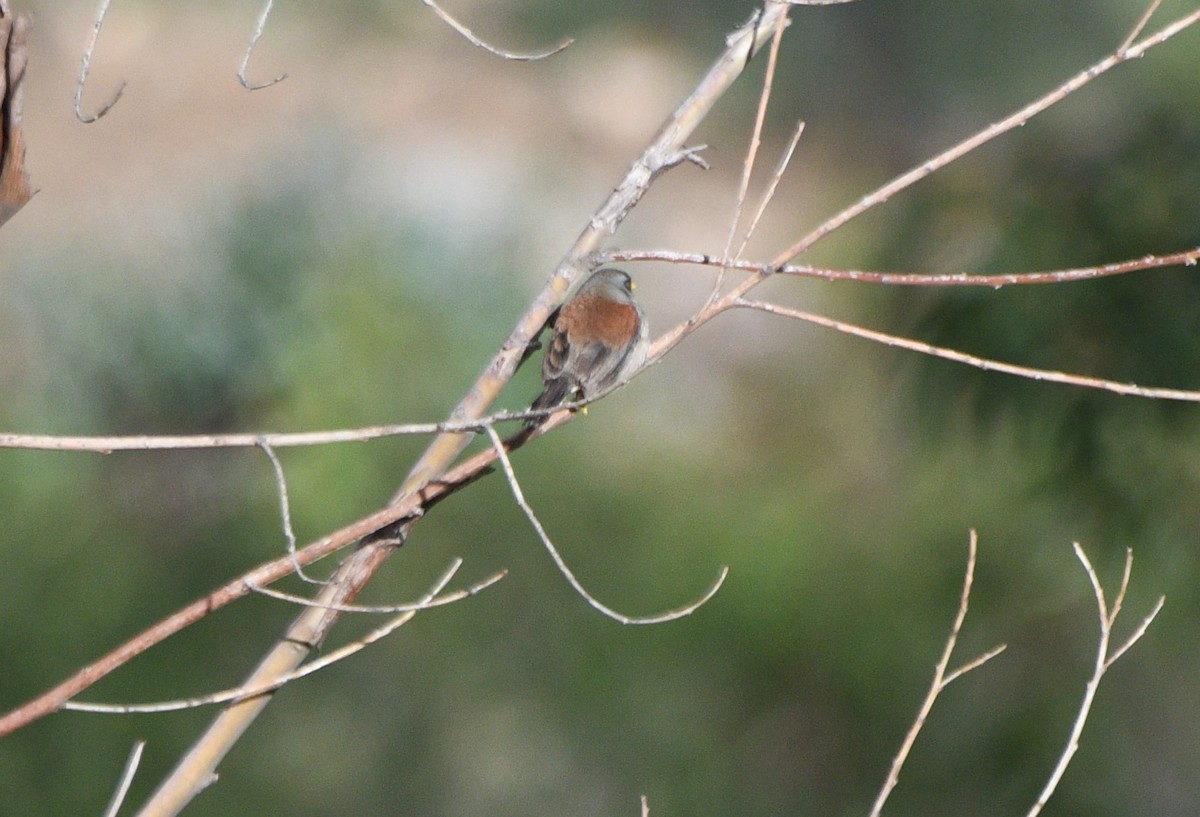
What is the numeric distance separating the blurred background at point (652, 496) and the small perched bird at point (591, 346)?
1.25 m

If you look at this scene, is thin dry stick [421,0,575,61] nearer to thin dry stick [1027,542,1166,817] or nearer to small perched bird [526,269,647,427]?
thin dry stick [1027,542,1166,817]

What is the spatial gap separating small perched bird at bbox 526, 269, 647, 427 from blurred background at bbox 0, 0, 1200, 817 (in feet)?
4.09

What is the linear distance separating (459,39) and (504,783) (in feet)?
23.1

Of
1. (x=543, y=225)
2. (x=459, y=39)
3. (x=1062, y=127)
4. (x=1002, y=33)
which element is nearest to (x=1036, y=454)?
(x=1062, y=127)

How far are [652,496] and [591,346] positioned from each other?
10.7 feet

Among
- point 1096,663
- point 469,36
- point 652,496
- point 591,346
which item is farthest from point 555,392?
point 652,496

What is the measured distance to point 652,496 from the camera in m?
5.94

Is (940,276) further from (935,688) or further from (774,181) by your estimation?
(935,688)

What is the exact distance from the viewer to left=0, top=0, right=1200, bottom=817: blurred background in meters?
3.84

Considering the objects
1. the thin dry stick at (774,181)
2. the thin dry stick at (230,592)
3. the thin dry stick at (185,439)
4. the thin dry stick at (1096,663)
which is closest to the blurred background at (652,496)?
the thin dry stick at (1096,663)

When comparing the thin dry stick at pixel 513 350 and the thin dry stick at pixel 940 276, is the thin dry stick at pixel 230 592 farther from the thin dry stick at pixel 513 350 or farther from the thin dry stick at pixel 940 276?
the thin dry stick at pixel 940 276

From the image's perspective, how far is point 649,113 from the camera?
944cm

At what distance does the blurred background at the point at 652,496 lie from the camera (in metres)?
3.84

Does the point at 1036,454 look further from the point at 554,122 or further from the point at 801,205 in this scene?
the point at 554,122
